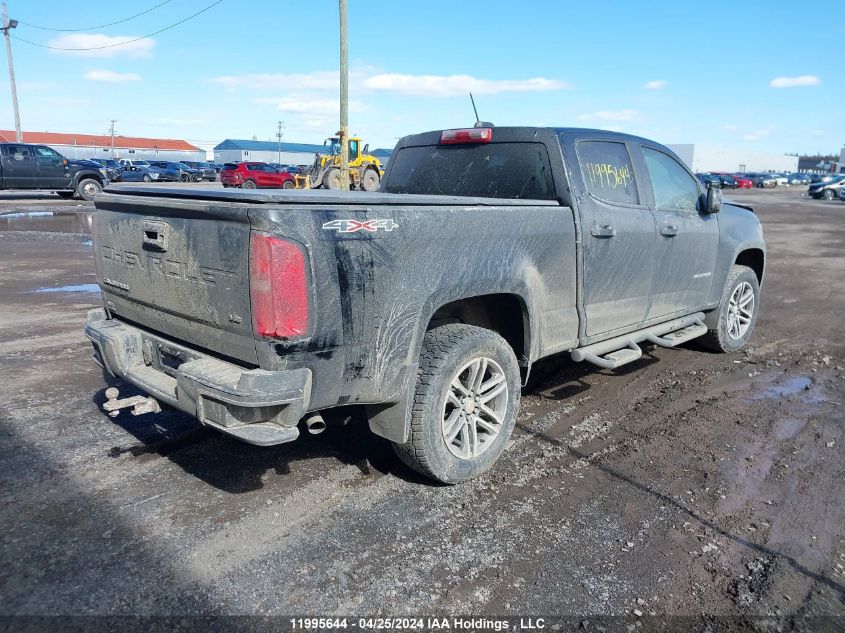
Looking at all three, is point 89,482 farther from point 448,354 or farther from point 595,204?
point 595,204

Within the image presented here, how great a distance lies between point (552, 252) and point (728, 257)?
2.83m

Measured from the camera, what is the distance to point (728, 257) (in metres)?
5.89

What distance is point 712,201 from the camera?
5422mm

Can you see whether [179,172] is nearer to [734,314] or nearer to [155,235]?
[734,314]

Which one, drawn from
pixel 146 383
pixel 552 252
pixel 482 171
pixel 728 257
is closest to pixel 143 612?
pixel 146 383

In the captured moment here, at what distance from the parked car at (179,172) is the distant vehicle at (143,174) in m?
0.70

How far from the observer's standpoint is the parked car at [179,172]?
145 ft

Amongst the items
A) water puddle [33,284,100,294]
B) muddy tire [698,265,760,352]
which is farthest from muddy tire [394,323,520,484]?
water puddle [33,284,100,294]

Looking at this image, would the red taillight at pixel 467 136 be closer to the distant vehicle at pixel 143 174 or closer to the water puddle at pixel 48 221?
the water puddle at pixel 48 221

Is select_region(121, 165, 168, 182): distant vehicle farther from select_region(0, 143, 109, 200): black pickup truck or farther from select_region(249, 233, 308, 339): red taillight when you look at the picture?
select_region(249, 233, 308, 339): red taillight

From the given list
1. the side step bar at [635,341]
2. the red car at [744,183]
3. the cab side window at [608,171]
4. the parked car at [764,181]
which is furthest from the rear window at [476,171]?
the parked car at [764,181]

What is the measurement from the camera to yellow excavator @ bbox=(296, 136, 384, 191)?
25188 millimetres

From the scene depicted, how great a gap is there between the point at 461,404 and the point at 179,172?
4640 centimetres

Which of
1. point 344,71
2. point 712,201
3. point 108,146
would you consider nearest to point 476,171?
point 712,201
